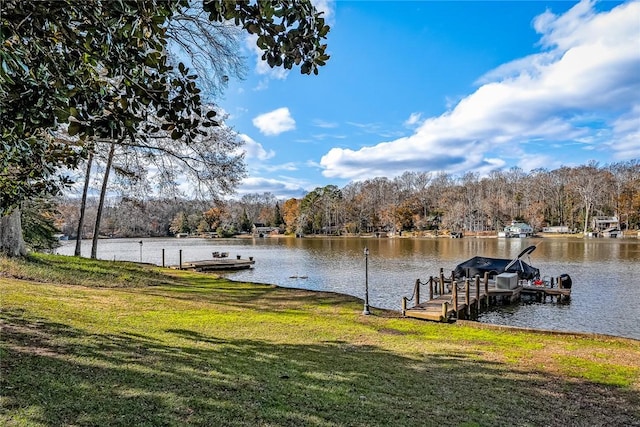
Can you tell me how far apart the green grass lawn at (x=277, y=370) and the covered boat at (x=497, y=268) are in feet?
42.7

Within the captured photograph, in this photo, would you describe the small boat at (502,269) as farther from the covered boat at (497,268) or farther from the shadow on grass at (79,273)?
the shadow on grass at (79,273)

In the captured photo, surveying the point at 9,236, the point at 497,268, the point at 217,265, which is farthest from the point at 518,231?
the point at 9,236

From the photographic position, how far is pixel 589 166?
87.7m

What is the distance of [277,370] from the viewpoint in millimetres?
5340

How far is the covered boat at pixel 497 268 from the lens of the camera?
22.2 metres

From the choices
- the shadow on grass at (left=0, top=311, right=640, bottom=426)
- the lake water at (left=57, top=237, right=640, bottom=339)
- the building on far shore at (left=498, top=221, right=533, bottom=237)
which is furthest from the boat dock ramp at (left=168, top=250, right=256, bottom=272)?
the building on far shore at (left=498, top=221, right=533, bottom=237)

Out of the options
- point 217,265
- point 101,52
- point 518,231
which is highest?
point 101,52

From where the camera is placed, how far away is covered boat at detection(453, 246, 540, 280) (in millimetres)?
22219

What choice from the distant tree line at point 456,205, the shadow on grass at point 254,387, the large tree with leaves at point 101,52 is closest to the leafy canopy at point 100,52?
the large tree with leaves at point 101,52

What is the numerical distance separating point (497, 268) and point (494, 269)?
168 mm

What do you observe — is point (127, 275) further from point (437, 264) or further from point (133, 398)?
point (437, 264)

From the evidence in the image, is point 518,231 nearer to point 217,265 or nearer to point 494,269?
point 494,269

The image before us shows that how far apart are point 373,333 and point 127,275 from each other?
11.5 m

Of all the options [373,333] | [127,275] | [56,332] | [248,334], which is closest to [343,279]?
[127,275]
